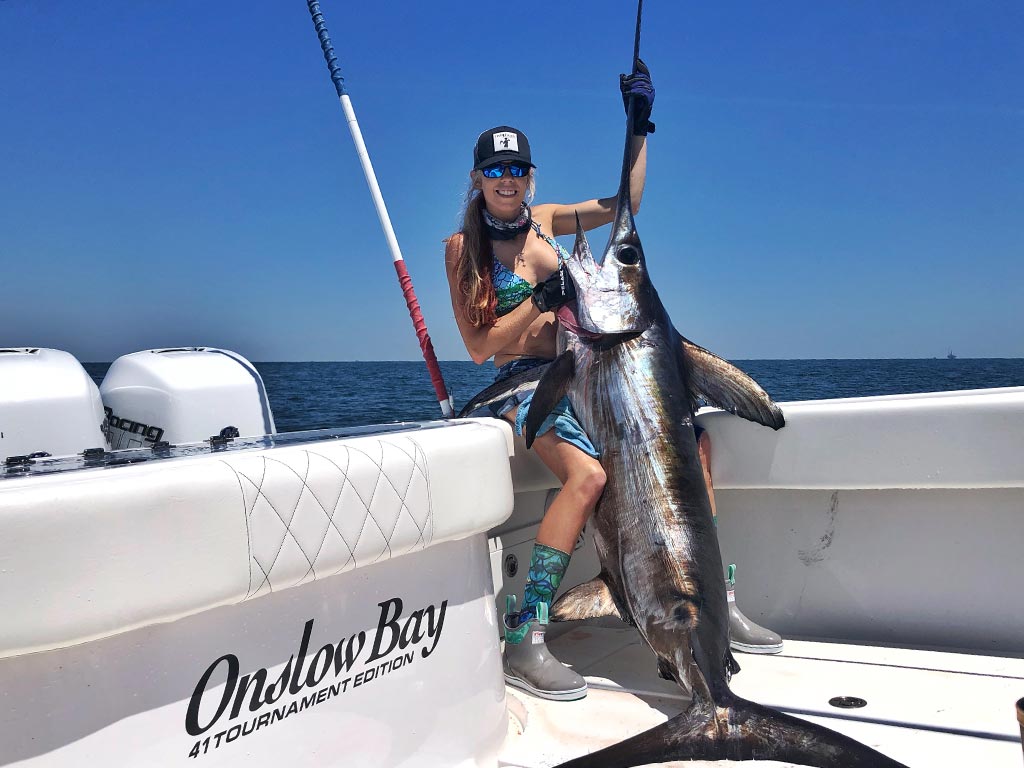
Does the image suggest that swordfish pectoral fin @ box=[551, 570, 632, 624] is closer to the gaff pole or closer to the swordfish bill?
the swordfish bill

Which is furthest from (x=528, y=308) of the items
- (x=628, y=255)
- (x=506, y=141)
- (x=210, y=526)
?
(x=210, y=526)

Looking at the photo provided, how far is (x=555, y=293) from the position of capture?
2961 mm

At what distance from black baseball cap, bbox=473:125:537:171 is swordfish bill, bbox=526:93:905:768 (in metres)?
0.38

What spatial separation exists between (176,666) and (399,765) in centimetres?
63

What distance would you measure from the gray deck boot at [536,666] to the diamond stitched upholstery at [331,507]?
84 centimetres

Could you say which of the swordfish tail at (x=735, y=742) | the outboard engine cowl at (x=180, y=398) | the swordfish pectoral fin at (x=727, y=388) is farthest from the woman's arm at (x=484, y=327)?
the swordfish tail at (x=735, y=742)

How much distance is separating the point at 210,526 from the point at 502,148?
2.01 meters

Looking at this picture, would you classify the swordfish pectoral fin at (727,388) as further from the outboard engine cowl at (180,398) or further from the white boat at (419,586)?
the outboard engine cowl at (180,398)

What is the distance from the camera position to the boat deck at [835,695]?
7.20 feet

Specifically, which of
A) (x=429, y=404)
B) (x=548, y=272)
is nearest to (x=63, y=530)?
(x=548, y=272)

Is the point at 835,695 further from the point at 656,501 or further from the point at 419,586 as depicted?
the point at 419,586

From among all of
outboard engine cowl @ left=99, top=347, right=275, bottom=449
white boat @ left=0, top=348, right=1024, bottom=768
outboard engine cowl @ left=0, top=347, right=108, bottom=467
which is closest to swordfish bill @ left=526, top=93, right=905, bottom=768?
white boat @ left=0, top=348, right=1024, bottom=768

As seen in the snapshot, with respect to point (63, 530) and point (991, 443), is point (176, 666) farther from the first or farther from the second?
point (991, 443)

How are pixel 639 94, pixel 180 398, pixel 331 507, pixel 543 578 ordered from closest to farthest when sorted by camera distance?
pixel 331 507
pixel 543 578
pixel 639 94
pixel 180 398
